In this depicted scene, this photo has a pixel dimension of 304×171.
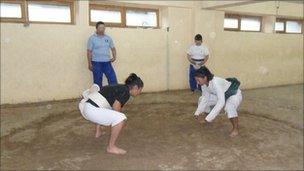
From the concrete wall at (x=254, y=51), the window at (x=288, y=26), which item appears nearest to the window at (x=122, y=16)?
the concrete wall at (x=254, y=51)

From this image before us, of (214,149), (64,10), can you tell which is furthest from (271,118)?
(64,10)

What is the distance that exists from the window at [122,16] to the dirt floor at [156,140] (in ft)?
6.02

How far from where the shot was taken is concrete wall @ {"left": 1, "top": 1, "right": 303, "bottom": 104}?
5.88m

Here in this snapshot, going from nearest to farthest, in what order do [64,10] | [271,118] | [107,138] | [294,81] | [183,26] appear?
[107,138] < [271,118] < [64,10] < [183,26] < [294,81]

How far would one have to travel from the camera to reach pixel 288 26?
9.20 metres

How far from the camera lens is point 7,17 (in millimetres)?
5715

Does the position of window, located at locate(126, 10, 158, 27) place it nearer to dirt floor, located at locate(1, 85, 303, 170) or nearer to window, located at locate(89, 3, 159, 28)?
window, located at locate(89, 3, 159, 28)

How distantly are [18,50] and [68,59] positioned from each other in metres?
0.89

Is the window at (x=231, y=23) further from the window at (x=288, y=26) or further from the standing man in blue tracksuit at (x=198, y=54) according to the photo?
the standing man in blue tracksuit at (x=198, y=54)

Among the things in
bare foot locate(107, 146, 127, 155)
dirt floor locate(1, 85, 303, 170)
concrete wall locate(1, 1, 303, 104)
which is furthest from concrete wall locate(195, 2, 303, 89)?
bare foot locate(107, 146, 127, 155)

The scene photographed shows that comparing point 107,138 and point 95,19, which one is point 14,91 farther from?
point 107,138

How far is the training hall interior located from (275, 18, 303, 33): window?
0.04 meters

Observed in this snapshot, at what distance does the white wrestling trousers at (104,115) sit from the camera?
11.0 feet

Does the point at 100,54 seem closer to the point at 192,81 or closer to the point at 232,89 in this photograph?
the point at 192,81
